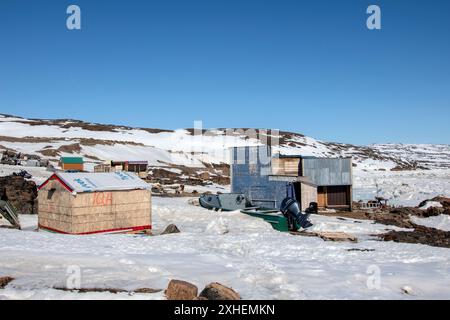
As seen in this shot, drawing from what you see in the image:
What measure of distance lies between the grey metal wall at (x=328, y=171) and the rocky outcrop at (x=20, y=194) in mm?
19245

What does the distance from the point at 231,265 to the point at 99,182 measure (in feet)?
30.0

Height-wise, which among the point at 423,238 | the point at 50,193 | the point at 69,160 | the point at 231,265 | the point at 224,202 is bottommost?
the point at 423,238

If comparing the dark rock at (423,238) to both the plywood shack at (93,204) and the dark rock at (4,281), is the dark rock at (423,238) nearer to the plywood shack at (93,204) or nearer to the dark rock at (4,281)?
the plywood shack at (93,204)

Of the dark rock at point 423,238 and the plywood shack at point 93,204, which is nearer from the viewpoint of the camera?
the plywood shack at point 93,204

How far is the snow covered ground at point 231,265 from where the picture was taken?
31.3 ft

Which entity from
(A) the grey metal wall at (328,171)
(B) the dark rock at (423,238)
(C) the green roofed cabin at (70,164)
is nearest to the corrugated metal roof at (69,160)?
(C) the green roofed cabin at (70,164)

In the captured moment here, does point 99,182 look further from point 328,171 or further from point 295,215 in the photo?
point 328,171

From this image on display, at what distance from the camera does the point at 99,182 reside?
1864 cm

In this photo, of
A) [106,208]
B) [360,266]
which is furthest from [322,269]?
[106,208]

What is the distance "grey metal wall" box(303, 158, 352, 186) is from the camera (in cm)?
3281

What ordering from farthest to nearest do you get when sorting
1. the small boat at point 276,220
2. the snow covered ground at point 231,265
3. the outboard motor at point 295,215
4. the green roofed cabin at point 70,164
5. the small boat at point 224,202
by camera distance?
1. the green roofed cabin at point 70,164
2. the small boat at point 224,202
3. the small boat at point 276,220
4. the outboard motor at point 295,215
5. the snow covered ground at point 231,265

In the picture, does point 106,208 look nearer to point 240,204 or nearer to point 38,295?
point 38,295

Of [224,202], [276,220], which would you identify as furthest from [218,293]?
[224,202]

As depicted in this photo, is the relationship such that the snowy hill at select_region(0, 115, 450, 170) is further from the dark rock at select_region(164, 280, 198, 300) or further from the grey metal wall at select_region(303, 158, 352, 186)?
the dark rock at select_region(164, 280, 198, 300)
